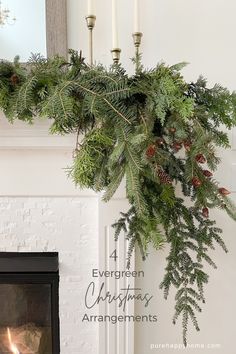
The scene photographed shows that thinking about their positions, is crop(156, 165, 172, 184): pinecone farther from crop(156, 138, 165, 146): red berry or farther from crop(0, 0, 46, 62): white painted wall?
crop(0, 0, 46, 62): white painted wall

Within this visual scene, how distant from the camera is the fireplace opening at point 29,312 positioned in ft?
3.87

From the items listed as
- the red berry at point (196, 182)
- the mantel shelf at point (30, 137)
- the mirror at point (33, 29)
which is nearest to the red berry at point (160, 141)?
the red berry at point (196, 182)

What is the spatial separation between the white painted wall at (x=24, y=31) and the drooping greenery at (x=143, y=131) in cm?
18

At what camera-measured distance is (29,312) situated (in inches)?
51.0

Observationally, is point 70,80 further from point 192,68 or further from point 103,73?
point 192,68

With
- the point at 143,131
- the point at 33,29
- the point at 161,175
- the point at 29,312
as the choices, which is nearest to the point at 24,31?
the point at 33,29

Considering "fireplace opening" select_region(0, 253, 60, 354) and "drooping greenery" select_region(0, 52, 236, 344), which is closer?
"drooping greenery" select_region(0, 52, 236, 344)

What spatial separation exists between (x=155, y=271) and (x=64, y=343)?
464mm

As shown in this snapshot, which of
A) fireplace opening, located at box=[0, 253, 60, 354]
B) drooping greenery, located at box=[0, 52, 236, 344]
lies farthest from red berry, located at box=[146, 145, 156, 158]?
fireplace opening, located at box=[0, 253, 60, 354]

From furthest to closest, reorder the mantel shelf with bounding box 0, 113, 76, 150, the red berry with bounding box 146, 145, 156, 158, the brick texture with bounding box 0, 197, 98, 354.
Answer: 1. the brick texture with bounding box 0, 197, 98, 354
2. the mantel shelf with bounding box 0, 113, 76, 150
3. the red berry with bounding box 146, 145, 156, 158

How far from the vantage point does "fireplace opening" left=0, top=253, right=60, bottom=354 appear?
118 cm

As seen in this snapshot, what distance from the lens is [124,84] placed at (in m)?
0.83

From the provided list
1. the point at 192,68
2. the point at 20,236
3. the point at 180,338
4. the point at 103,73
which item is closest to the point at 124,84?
the point at 103,73

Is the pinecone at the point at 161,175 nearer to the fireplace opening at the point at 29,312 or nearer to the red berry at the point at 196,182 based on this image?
the red berry at the point at 196,182
